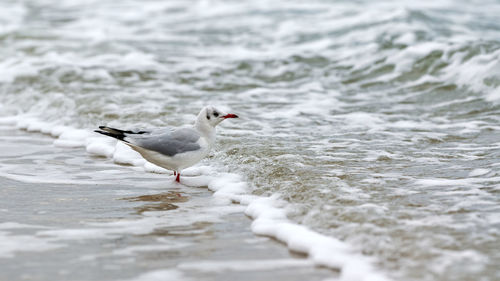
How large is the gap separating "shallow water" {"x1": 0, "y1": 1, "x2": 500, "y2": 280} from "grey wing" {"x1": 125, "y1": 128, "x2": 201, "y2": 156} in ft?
1.70

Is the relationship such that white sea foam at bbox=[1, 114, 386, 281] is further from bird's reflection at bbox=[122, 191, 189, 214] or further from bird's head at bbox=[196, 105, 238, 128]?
bird's head at bbox=[196, 105, 238, 128]

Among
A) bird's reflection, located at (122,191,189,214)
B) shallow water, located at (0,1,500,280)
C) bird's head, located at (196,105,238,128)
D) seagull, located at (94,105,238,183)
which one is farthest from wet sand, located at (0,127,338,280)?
bird's head, located at (196,105,238,128)

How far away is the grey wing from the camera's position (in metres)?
5.47

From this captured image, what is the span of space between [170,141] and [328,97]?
4371mm

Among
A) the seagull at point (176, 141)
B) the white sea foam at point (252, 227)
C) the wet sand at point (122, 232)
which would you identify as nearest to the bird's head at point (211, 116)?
the seagull at point (176, 141)

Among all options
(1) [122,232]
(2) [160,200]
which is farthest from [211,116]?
(1) [122,232]

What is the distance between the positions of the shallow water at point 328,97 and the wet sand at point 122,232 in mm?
393

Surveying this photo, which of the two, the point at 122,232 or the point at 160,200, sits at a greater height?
the point at 160,200

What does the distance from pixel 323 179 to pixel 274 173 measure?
1.50 ft

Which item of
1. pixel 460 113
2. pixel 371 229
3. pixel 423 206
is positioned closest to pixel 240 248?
pixel 371 229

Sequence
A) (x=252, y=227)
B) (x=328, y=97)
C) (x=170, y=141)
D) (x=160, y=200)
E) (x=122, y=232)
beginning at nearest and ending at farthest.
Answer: (x=122, y=232) → (x=252, y=227) → (x=160, y=200) → (x=170, y=141) → (x=328, y=97)

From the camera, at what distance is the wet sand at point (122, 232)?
3.72 metres

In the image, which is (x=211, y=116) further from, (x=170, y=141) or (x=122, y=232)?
(x=122, y=232)

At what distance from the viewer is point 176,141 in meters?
5.57
